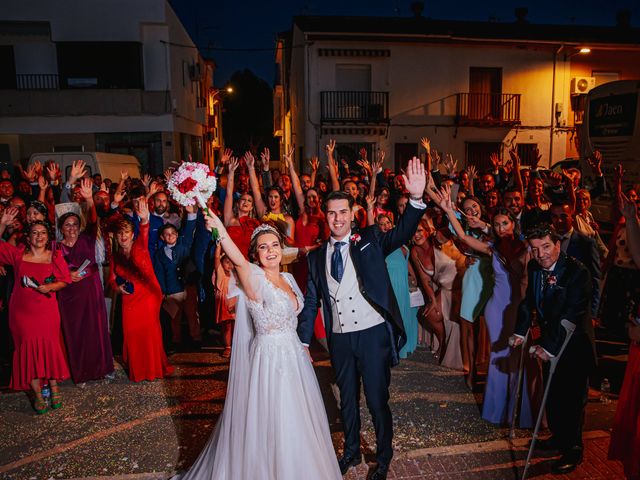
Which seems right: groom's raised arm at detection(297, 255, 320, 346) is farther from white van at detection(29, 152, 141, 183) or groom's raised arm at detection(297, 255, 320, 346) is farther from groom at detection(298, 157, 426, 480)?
white van at detection(29, 152, 141, 183)

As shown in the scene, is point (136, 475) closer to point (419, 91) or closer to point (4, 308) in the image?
point (4, 308)

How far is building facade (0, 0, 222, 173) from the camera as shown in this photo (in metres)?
21.4

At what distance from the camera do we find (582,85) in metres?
23.9

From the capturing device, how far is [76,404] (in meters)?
5.66

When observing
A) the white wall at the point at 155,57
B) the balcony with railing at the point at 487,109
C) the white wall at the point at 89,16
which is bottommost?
the balcony with railing at the point at 487,109

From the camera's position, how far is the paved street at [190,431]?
429cm

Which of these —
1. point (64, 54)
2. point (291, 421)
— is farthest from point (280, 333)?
point (64, 54)

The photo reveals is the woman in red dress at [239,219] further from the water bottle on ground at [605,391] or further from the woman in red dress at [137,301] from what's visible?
the water bottle on ground at [605,391]

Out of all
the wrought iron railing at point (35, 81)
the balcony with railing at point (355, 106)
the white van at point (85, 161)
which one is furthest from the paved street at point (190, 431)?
the wrought iron railing at point (35, 81)

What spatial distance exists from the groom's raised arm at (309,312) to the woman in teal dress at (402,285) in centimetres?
247

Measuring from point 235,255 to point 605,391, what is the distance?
4377mm

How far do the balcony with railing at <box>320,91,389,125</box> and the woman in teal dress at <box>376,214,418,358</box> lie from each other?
1690cm

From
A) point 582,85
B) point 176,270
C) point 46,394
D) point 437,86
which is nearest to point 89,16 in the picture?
point 437,86

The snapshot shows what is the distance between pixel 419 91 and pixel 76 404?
20.8 metres
